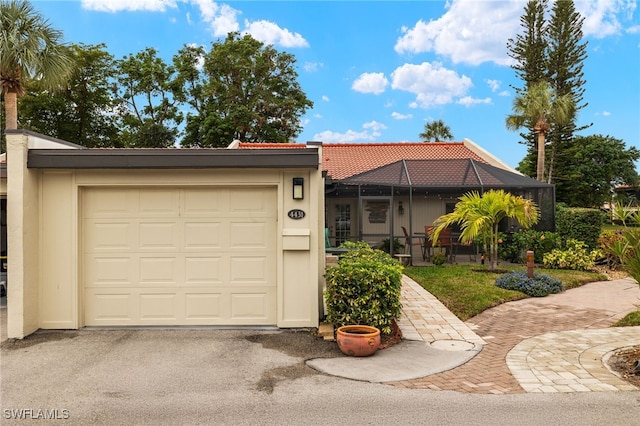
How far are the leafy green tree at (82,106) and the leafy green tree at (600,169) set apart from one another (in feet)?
94.0

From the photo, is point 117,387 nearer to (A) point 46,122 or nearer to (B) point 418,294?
(B) point 418,294

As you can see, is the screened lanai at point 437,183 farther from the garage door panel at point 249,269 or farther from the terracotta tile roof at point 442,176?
the garage door panel at point 249,269

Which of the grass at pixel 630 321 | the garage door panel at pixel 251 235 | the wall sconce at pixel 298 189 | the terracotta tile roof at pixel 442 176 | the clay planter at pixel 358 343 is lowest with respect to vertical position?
the grass at pixel 630 321

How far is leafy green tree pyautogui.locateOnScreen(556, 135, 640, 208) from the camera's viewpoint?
30.6m

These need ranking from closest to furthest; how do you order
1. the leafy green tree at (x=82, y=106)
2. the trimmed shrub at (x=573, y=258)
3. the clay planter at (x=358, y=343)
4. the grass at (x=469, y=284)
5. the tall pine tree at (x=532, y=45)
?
the clay planter at (x=358, y=343) < the grass at (x=469, y=284) < the trimmed shrub at (x=573, y=258) < the leafy green tree at (x=82, y=106) < the tall pine tree at (x=532, y=45)

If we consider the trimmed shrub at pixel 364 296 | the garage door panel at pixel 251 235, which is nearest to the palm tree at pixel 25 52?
the garage door panel at pixel 251 235

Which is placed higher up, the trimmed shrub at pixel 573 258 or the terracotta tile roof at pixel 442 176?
the terracotta tile roof at pixel 442 176

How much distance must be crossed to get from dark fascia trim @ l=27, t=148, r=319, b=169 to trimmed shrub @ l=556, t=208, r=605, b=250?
1020 centimetres

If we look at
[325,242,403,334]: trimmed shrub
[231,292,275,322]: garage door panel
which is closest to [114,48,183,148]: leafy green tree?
[231,292,275,322]: garage door panel

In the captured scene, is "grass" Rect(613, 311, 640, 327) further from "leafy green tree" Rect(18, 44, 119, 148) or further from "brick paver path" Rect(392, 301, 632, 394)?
"leafy green tree" Rect(18, 44, 119, 148)

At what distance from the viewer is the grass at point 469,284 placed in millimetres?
8203

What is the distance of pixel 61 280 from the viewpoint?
6418 millimetres

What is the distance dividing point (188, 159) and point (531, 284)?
7310 mm

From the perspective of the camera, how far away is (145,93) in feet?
93.7
